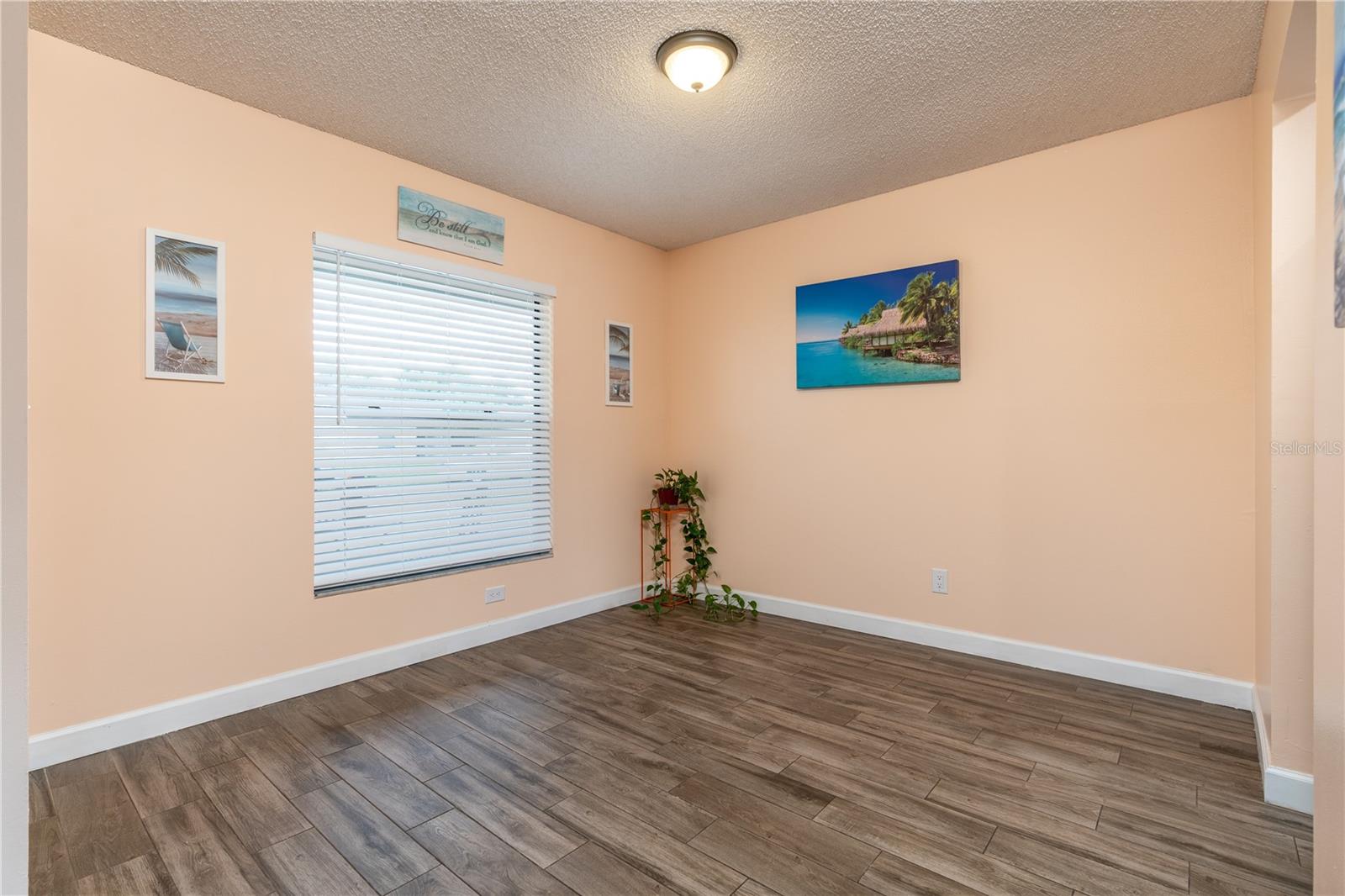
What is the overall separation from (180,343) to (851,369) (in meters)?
3.53

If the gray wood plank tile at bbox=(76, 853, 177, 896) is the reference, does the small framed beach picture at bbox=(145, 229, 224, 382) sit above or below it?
above

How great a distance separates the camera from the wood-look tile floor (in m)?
1.71

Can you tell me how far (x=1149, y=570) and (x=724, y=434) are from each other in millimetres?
2653

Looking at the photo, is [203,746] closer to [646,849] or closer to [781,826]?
[646,849]

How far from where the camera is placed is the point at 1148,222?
2.95 m

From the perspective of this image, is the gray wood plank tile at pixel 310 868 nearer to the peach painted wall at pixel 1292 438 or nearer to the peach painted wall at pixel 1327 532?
the peach painted wall at pixel 1327 532

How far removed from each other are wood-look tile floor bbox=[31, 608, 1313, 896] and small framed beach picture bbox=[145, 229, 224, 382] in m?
1.55

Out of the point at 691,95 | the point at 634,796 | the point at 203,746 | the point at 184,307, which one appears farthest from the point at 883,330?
the point at 203,746

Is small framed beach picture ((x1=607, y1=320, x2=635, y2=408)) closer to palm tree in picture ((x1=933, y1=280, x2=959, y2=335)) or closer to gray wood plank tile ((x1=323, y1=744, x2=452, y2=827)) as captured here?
palm tree in picture ((x1=933, y1=280, x2=959, y2=335))

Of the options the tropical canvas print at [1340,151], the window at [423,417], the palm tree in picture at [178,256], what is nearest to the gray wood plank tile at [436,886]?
the window at [423,417]

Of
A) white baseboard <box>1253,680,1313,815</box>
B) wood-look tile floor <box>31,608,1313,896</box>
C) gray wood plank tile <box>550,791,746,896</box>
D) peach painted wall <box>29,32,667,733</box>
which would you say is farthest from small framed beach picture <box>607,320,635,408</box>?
white baseboard <box>1253,680,1313,815</box>

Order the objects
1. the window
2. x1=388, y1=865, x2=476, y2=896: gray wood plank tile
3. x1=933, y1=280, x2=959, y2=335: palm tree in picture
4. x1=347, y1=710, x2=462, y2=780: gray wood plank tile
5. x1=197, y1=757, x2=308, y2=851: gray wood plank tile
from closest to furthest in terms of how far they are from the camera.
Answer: x1=388, y1=865, x2=476, y2=896: gray wood plank tile < x1=197, y1=757, x2=308, y2=851: gray wood plank tile < x1=347, y1=710, x2=462, y2=780: gray wood plank tile < the window < x1=933, y1=280, x2=959, y2=335: palm tree in picture

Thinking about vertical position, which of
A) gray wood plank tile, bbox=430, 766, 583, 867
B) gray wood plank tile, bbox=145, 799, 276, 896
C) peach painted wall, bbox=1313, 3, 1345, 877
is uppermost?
peach painted wall, bbox=1313, 3, 1345, 877

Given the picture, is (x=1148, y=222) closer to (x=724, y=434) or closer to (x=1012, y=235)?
(x=1012, y=235)
